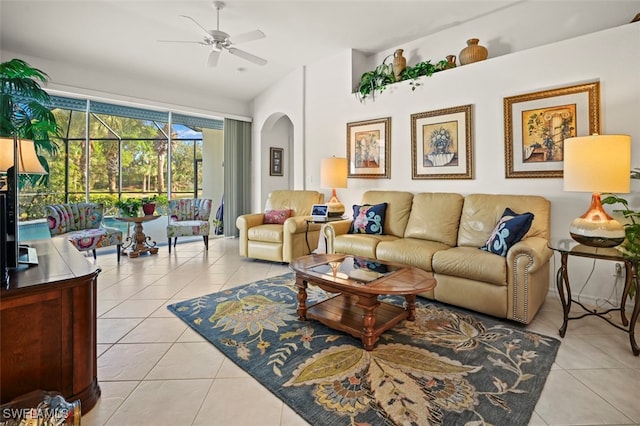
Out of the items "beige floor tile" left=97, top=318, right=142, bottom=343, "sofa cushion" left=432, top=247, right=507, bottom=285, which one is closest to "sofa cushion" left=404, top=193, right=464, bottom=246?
"sofa cushion" left=432, top=247, right=507, bottom=285

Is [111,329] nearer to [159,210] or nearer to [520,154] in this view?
[159,210]

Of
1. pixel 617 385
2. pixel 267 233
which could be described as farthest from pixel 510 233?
pixel 267 233

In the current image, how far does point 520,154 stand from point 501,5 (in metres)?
1.68

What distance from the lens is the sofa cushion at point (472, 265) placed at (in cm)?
251

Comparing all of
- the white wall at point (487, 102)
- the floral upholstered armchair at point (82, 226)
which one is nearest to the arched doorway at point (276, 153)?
the white wall at point (487, 102)

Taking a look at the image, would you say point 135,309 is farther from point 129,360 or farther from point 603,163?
point 603,163

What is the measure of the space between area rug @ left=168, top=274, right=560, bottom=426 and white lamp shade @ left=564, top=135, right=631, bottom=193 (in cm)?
114

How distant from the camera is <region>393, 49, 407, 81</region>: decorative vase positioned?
13.9 feet

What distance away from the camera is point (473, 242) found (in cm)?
321

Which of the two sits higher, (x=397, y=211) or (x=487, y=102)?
(x=487, y=102)

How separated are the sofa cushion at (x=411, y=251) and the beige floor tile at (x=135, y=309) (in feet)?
7.07

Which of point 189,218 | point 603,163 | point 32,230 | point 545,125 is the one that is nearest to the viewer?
point 603,163

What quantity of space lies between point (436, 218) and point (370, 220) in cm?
74

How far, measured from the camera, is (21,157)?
2.12 metres
